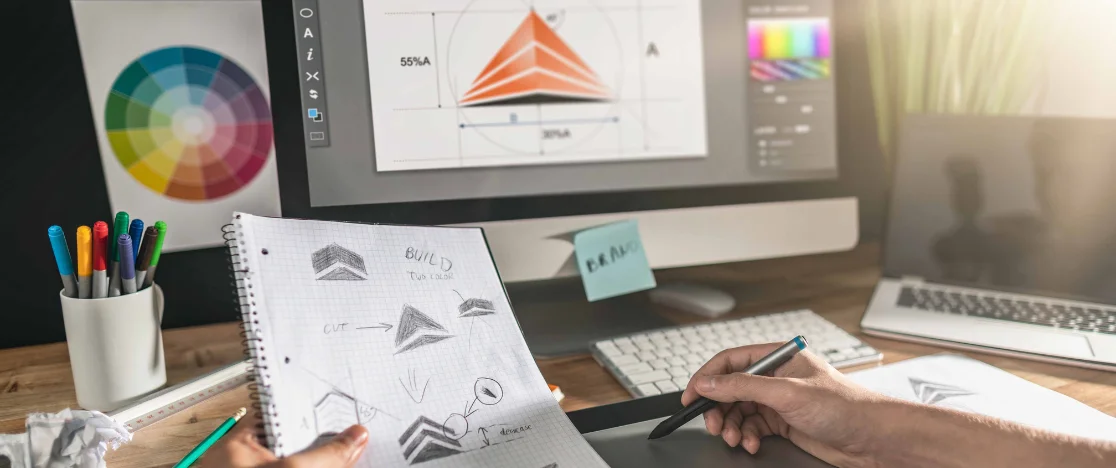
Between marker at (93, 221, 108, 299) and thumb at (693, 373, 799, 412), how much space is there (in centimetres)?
44

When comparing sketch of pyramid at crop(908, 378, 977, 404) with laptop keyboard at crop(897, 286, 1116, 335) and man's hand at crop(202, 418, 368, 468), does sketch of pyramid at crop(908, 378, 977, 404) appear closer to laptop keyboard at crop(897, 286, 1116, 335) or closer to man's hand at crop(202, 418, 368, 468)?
laptop keyboard at crop(897, 286, 1116, 335)

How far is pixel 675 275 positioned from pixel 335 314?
1.65ft

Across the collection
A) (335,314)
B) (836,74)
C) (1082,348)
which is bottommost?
(1082,348)

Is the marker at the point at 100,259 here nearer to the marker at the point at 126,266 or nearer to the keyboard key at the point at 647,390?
the marker at the point at 126,266

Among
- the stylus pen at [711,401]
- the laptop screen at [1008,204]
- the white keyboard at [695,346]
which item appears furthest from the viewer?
the laptop screen at [1008,204]

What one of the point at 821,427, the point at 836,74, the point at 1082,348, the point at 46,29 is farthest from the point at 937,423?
the point at 46,29

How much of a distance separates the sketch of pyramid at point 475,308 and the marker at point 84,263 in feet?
0.91

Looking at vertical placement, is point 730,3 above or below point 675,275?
above

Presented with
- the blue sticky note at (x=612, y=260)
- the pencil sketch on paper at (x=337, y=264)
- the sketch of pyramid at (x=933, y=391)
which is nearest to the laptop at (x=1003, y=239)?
the sketch of pyramid at (x=933, y=391)

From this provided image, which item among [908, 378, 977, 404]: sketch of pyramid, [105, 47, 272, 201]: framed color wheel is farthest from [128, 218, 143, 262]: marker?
[908, 378, 977, 404]: sketch of pyramid

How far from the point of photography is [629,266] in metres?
0.71

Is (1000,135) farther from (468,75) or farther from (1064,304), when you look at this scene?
(468,75)

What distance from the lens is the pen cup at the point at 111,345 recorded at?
1.79 ft

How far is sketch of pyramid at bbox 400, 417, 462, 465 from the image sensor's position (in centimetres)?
41
